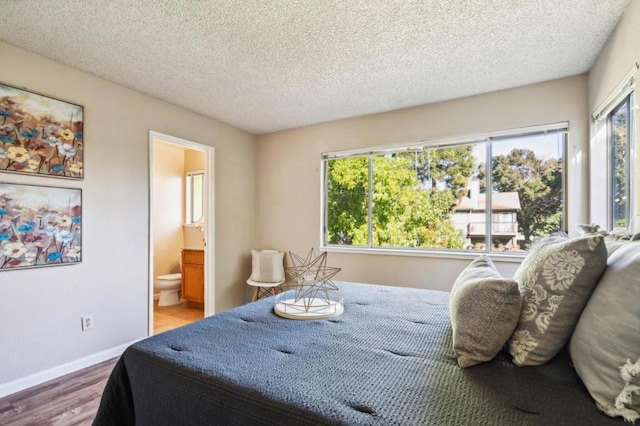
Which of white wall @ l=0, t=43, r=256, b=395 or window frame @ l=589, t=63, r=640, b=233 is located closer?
window frame @ l=589, t=63, r=640, b=233

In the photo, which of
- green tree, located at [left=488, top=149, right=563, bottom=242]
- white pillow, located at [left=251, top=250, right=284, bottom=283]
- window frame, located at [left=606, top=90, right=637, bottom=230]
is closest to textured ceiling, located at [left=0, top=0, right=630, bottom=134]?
window frame, located at [left=606, top=90, right=637, bottom=230]

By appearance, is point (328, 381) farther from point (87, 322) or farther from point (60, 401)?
point (87, 322)

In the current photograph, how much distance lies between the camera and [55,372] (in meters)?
2.44

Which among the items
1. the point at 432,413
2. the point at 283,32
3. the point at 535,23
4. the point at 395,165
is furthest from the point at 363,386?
the point at 395,165

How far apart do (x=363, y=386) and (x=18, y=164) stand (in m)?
2.80

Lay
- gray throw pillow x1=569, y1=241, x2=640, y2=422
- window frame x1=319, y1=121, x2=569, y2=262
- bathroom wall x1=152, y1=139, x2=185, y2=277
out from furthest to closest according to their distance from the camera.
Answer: bathroom wall x1=152, y1=139, x2=185, y2=277 → window frame x1=319, y1=121, x2=569, y2=262 → gray throw pillow x1=569, y1=241, x2=640, y2=422

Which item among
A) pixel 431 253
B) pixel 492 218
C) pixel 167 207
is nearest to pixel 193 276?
pixel 167 207

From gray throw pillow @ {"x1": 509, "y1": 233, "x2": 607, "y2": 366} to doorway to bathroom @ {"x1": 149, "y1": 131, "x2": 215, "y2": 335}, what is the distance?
340 centimetres

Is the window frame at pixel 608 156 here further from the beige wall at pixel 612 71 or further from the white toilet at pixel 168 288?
the white toilet at pixel 168 288

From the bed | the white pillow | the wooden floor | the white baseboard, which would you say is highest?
the bed

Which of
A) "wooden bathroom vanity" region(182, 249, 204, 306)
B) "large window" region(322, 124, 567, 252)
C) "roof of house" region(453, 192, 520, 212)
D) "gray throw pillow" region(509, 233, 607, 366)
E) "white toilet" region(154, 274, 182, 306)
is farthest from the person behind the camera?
"white toilet" region(154, 274, 182, 306)

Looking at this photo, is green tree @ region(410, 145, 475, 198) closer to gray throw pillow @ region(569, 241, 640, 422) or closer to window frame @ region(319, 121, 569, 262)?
window frame @ region(319, 121, 569, 262)

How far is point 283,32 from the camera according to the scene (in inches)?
82.7

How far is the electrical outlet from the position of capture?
8.62ft
